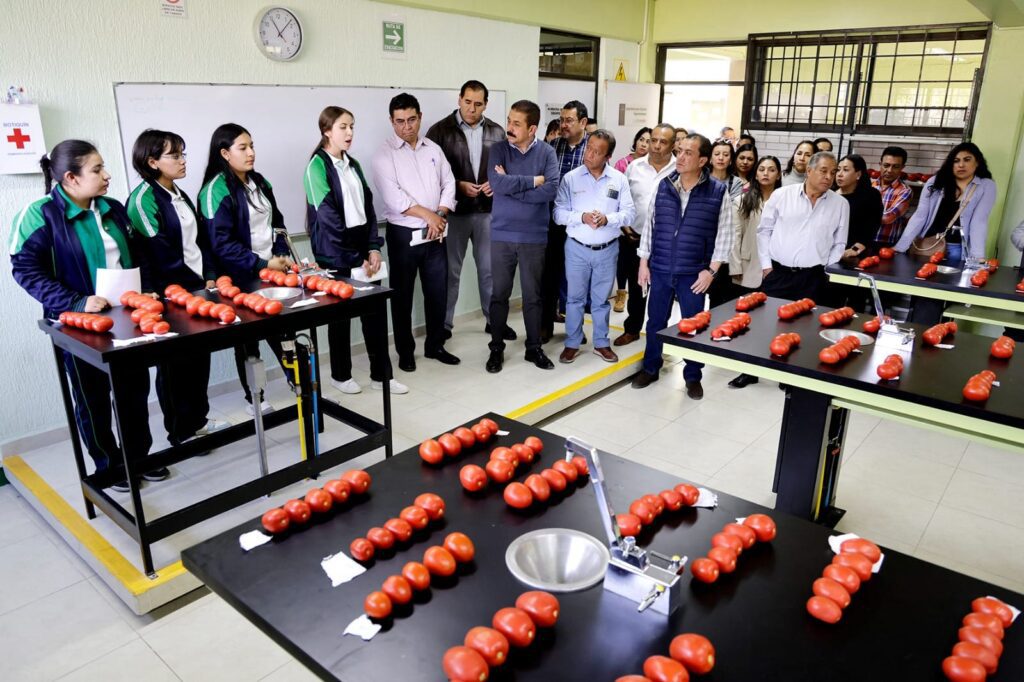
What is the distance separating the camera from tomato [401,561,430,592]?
Result: 1.37 meters

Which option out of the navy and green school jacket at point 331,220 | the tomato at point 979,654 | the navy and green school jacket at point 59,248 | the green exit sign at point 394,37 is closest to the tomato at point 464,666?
the tomato at point 979,654

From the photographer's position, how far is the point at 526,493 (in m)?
1.66

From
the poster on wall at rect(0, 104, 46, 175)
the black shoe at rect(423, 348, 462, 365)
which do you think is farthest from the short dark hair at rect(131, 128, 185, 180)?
the black shoe at rect(423, 348, 462, 365)

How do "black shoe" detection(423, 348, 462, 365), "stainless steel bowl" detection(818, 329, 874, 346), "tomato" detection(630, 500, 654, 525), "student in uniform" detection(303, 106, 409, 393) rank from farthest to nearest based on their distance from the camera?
"black shoe" detection(423, 348, 462, 365), "student in uniform" detection(303, 106, 409, 393), "stainless steel bowl" detection(818, 329, 874, 346), "tomato" detection(630, 500, 654, 525)

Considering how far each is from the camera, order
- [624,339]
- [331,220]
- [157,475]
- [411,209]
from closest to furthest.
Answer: [157,475], [331,220], [411,209], [624,339]

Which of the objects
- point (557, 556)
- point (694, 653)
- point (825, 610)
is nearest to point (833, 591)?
point (825, 610)

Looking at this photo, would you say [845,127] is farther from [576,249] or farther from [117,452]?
[117,452]

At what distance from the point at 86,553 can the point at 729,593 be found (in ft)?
7.96

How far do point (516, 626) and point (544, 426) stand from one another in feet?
9.34

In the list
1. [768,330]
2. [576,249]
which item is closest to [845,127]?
[576,249]

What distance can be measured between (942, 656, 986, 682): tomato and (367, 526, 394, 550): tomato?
3.43ft

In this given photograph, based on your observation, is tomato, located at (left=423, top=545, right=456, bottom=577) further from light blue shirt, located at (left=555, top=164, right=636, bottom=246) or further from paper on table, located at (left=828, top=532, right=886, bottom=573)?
light blue shirt, located at (left=555, top=164, right=636, bottom=246)

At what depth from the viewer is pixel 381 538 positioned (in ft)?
4.91

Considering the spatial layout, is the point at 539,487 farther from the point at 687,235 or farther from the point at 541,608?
the point at 687,235
